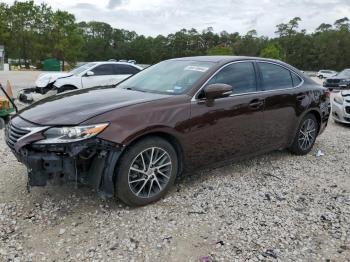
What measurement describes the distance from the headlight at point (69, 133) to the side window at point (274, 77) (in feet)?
8.51

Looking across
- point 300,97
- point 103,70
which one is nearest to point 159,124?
point 300,97

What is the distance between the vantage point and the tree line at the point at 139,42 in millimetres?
53969

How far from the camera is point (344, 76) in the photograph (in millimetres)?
20453

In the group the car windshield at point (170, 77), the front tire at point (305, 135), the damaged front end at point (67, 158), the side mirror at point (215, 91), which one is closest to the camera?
the damaged front end at point (67, 158)

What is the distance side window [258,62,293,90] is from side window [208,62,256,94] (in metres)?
0.23

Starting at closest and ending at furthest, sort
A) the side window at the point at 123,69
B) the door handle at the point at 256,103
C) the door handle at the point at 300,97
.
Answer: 1. the door handle at the point at 256,103
2. the door handle at the point at 300,97
3. the side window at the point at 123,69

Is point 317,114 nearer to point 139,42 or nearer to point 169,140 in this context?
point 169,140

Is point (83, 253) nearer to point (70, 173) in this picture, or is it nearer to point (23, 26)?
point (70, 173)

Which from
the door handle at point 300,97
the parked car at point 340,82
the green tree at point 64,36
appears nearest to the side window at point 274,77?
the door handle at point 300,97

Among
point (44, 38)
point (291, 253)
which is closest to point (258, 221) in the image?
point (291, 253)

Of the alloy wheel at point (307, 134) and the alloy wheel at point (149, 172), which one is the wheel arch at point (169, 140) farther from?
the alloy wheel at point (307, 134)

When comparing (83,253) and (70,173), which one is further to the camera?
(70,173)

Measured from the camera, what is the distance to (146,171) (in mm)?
3822

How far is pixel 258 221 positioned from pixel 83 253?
1.71 metres
